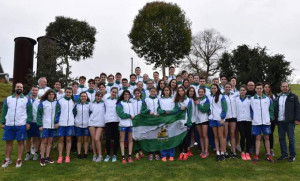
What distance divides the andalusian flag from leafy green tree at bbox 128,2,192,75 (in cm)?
2383

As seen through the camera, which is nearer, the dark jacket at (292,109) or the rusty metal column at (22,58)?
the dark jacket at (292,109)

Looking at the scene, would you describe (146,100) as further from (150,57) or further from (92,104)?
(150,57)

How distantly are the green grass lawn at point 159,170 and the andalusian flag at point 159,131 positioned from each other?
62cm

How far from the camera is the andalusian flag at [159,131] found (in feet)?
23.5

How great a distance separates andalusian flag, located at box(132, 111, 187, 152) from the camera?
7148 millimetres

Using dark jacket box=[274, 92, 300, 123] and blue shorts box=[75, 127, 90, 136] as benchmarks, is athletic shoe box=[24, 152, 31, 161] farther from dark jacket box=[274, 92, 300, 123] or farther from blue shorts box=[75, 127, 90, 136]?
dark jacket box=[274, 92, 300, 123]

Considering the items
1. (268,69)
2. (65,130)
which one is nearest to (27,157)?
(65,130)

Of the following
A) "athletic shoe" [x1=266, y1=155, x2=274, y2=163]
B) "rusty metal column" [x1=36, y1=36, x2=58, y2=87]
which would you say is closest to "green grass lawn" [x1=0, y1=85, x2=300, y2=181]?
A: "athletic shoe" [x1=266, y1=155, x2=274, y2=163]

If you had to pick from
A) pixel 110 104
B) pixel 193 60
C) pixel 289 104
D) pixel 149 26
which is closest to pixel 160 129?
pixel 110 104

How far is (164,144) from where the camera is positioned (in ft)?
23.5

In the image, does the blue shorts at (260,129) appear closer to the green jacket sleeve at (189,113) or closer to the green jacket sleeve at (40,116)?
the green jacket sleeve at (189,113)

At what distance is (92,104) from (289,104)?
235 inches

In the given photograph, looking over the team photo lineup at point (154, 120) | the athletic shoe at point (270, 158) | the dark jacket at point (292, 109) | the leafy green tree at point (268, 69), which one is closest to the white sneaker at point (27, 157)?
the team photo lineup at point (154, 120)

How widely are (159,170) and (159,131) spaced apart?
150 cm
